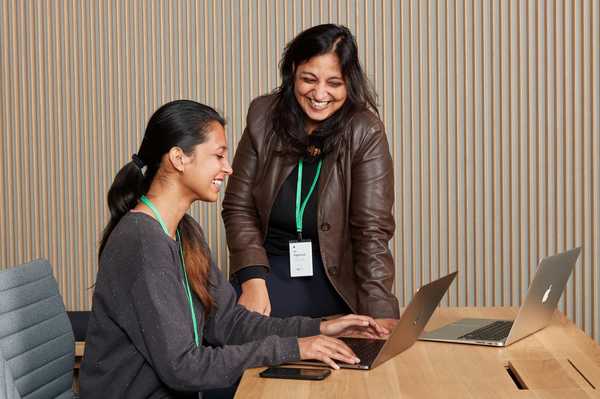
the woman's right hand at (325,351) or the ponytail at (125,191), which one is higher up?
the ponytail at (125,191)

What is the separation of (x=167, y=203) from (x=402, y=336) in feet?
2.11

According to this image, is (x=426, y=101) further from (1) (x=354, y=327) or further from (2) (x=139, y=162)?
(2) (x=139, y=162)

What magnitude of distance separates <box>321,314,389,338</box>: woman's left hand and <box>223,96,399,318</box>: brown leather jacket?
36 cm

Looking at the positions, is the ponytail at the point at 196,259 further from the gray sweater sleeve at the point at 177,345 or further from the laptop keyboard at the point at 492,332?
the laptop keyboard at the point at 492,332

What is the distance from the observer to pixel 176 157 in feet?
7.32

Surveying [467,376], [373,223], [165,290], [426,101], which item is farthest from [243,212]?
[426,101]

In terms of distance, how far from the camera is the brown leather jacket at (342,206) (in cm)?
284

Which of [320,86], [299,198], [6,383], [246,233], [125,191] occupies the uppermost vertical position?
[320,86]

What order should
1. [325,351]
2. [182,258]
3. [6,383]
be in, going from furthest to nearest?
[182,258], [6,383], [325,351]

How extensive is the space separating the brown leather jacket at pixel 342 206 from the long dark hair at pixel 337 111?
0.04 meters

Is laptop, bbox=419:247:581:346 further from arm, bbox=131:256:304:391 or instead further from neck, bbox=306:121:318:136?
neck, bbox=306:121:318:136

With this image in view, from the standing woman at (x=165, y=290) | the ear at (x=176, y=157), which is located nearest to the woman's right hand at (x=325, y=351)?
the standing woman at (x=165, y=290)

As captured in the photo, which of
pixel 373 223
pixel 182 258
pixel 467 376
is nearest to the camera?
pixel 467 376

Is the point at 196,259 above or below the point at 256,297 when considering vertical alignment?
above
